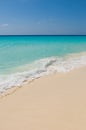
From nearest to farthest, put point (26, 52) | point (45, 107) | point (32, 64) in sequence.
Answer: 1. point (45, 107)
2. point (32, 64)
3. point (26, 52)

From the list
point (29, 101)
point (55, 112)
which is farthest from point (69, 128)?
point (29, 101)

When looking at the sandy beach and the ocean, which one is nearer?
the sandy beach

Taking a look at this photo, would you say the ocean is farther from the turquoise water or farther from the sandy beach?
the sandy beach

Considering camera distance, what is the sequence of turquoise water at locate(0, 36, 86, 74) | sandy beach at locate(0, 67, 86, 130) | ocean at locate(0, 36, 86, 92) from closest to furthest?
sandy beach at locate(0, 67, 86, 130) < ocean at locate(0, 36, 86, 92) < turquoise water at locate(0, 36, 86, 74)

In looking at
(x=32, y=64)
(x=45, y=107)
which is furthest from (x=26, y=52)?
(x=45, y=107)

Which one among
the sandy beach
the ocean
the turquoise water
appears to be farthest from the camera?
the turquoise water

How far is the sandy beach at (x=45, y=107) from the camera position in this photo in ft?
8.13

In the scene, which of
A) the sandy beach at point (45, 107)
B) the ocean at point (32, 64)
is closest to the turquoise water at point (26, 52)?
the ocean at point (32, 64)

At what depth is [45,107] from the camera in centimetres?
300

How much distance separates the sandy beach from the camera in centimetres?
248

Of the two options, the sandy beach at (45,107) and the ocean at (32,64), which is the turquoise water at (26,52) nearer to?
the ocean at (32,64)

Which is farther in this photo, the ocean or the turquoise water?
the turquoise water

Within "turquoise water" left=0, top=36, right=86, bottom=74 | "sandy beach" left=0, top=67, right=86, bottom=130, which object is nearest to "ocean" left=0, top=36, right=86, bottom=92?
"turquoise water" left=0, top=36, right=86, bottom=74

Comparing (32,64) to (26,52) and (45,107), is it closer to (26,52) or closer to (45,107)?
(45,107)
